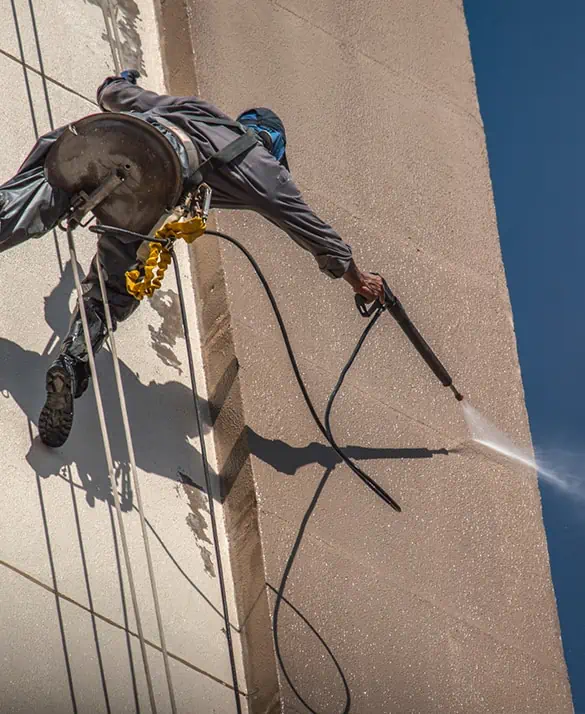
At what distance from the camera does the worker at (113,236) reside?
16.6 ft

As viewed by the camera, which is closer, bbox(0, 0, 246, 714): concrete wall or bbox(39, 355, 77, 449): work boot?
bbox(0, 0, 246, 714): concrete wall

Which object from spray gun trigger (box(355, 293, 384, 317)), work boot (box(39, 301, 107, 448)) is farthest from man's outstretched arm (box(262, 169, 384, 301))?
work boot (box(39, 301, 107, 448))

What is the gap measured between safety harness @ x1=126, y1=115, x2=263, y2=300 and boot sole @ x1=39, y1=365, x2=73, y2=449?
1.26ft

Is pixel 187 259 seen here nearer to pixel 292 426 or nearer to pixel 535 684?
pixel 292 426

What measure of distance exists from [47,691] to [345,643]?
126 centimetres

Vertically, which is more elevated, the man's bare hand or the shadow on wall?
the shadow on wall

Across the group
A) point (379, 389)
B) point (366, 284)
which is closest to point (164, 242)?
point (366, 284)

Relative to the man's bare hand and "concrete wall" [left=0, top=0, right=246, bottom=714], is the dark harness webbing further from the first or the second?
"concrete wall" [left=0, top=0, right=246, bottom=714]

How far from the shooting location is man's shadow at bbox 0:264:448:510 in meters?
5.34

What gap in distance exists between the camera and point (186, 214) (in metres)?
5.16

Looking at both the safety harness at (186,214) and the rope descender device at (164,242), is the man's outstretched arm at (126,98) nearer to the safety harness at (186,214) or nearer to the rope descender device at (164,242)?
the safety harness at (186,214)

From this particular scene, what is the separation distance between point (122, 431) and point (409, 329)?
4.27ft

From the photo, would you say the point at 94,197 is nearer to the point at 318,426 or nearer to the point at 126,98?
the point at 126,98

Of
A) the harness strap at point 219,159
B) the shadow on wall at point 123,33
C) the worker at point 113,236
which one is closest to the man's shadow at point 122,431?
the worker at point 113,236
